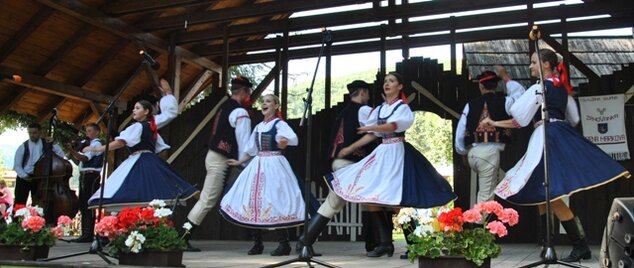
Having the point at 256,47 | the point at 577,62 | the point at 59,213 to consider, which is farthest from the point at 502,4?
the point at 59,213

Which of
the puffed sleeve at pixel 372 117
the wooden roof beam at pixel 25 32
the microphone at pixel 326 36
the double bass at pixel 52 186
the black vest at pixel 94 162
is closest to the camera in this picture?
the microphone at pixel 326 36

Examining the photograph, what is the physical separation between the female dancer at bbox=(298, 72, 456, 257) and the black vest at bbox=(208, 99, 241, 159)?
3.54 feet

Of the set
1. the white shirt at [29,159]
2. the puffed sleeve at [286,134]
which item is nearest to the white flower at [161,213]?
the puffed sleeve at [286,134]

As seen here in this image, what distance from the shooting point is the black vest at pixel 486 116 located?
4871 millimetres

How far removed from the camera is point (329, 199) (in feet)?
14.3

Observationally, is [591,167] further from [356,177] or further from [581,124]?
[581,124]

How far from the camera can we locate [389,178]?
13.7ft

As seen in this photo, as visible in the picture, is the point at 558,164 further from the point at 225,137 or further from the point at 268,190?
the point at 225,137

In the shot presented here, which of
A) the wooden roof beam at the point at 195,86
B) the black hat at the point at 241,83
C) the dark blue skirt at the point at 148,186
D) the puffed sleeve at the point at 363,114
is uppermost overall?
the wooden roof beam at the point at 195,86

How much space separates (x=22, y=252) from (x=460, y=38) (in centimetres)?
735

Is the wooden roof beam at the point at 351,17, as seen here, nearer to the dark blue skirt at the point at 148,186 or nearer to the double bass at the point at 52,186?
the double bass at the point at 52,186

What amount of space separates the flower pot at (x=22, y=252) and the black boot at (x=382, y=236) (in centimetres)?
233

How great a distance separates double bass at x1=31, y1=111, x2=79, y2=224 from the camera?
6.45m

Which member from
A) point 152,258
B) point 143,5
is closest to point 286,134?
point 152,258
